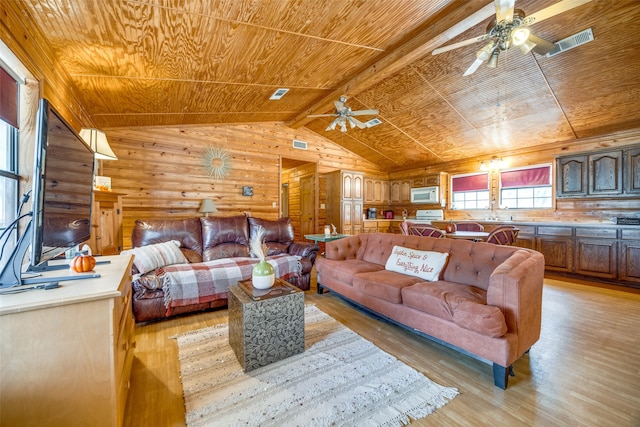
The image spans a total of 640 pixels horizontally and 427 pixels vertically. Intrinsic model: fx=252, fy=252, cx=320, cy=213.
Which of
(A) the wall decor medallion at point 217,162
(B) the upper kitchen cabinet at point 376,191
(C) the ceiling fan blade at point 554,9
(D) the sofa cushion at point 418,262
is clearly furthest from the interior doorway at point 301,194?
(C) the ceiling fan blade at point 554,9

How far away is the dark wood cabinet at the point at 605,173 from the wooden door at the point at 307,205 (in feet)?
17.5

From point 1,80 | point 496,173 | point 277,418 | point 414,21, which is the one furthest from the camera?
point 496,173

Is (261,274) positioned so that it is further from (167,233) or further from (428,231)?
(428,231)

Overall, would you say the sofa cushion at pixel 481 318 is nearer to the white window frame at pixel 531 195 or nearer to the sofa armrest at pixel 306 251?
the sofa armrest at pixel 306 251

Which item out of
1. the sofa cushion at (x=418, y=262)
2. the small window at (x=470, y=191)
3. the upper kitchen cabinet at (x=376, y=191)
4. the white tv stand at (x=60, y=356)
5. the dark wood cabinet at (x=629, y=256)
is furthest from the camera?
the upper kitchen cabinet at (x=376, y=191)

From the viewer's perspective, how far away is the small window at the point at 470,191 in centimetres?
582

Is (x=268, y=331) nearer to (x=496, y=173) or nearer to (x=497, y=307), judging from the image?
(x=497, y=307)

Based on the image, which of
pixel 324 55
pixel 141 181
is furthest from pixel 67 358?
pixel 141 181

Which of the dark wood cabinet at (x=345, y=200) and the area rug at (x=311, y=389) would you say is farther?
the dark wood cabinet at (x=345, y=200)

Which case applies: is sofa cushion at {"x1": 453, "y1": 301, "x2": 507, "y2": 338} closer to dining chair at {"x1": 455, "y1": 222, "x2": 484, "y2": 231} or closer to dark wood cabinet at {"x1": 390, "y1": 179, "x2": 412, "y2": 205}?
dining chair at {"x1": 455, "y1": 222, "x2": 484, "y2": 231}

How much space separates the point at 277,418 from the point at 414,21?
3712mm

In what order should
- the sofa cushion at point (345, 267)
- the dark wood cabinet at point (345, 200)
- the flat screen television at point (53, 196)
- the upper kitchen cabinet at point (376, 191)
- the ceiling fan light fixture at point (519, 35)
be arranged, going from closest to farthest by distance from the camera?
the flat screen television at point (53, 196) → the ceiling fan light fixture at point (519, 35) → the sofa cushion at point (345, 267) → the dark wood cabinet at point (345, 200) → the upper kitchen cabinet at point (376, 191)

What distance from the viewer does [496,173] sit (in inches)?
220

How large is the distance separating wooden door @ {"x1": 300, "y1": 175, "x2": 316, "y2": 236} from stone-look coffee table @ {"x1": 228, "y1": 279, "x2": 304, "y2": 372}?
4.70 metres
